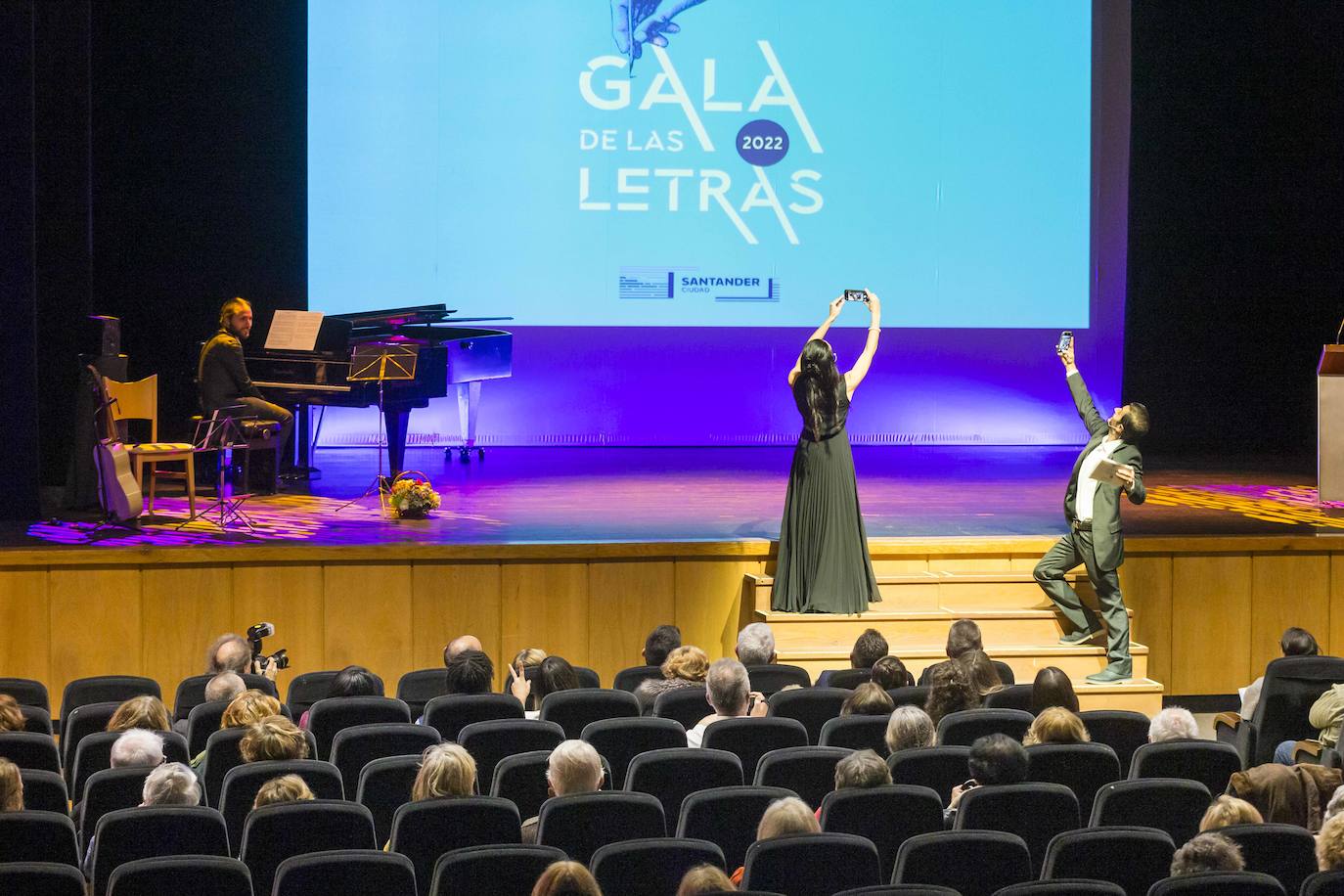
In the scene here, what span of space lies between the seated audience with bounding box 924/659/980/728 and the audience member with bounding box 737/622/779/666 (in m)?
1.12

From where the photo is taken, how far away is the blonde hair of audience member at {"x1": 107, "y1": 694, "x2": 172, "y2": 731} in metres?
5.28

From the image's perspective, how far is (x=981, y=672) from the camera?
20.3 feet

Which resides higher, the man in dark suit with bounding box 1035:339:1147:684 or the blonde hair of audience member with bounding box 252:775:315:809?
the man in dark suit with bounding box 1035:339:1147:684

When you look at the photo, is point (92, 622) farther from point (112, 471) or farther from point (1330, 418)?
point (1330, 418)

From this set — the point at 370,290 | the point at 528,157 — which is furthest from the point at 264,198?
the point at 528,157

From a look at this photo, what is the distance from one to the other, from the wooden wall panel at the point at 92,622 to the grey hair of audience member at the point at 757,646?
11.0 ft

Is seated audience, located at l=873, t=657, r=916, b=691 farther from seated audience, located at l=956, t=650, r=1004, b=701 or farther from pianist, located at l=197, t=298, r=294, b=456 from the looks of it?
pianist, located at l=197, t=298, r=294, b=456

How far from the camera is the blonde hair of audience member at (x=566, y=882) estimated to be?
3.42 meters

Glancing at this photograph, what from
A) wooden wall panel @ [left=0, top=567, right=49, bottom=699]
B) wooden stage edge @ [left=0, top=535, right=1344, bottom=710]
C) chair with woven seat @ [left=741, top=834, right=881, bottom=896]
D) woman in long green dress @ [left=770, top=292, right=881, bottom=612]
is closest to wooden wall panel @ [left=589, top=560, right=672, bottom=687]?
wooden stage edge @ [left=0, top=535, right=1344, bottom=710]

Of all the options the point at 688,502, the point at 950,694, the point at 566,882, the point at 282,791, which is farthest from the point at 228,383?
the point at 566,882

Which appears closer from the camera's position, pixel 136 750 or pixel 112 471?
pixel 136 750

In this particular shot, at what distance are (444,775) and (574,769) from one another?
403 mm

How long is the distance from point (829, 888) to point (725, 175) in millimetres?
9628

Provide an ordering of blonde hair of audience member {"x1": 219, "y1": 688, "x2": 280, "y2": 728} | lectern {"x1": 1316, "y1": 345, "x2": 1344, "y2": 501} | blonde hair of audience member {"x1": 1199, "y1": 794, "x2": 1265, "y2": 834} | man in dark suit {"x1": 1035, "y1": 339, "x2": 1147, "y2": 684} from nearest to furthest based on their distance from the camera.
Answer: blonde hair of audience member {"x1": 1199, "y1": 794, "x2": 1265, "y2": 834}
blonde hair of audience member {"x1": 219, "y1": 688, "x2": 280, "y2": 728}
man in dark suit {"x1": 1035, "y1": 339, "x2": 1147, "y2": 684}
lectern {"x1": 1316, "y1": 345, "x2": 1344, "y2": 501}
